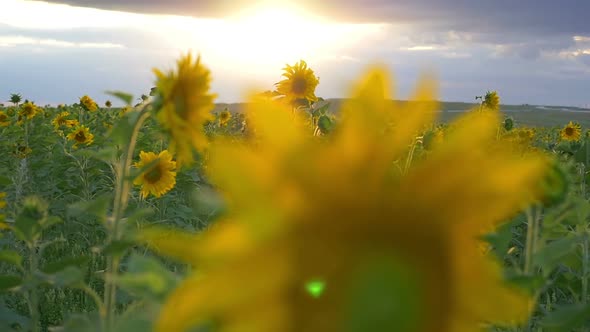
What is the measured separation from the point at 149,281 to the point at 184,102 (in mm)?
831

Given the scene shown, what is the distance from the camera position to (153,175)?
379 cm

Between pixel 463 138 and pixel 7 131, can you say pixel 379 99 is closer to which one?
pixel 463 138

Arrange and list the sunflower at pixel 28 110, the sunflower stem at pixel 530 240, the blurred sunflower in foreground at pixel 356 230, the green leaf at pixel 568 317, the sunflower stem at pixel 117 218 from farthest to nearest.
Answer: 1. the sunflower at pixel 28 110
2. the sunflower stem at pixel 117 218
3. the sunflower stem at pixel 530 240
4. the green leaf at pixel 568 317
5. the blurred sunflower in foreground at pixel 356 230

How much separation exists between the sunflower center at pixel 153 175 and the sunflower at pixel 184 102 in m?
2.27

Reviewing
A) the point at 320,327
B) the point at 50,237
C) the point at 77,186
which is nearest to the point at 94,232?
the point at 50,237

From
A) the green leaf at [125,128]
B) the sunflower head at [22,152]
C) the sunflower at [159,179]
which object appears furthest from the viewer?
the sunflower head at [22,152]

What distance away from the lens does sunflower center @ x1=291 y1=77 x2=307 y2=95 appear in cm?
480

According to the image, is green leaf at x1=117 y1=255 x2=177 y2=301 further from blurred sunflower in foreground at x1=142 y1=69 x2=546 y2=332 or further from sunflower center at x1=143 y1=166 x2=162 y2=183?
sunflower center at x1=143 y1=166 x2=162 y2=183

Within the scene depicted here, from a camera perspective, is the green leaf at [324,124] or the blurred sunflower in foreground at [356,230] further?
the green leaf at [324,124]

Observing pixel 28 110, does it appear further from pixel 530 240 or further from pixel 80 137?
pixel 530 240

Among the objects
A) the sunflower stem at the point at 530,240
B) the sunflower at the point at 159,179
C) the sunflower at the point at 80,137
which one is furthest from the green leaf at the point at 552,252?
the sunflower at the point at 80,137

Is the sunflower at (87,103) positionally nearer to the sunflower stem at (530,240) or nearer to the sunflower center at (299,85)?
the sunflower center at (299,85)

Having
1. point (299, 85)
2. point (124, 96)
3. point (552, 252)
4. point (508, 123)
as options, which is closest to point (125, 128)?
point (124, 96)

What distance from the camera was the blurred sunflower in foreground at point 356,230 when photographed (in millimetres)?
540
